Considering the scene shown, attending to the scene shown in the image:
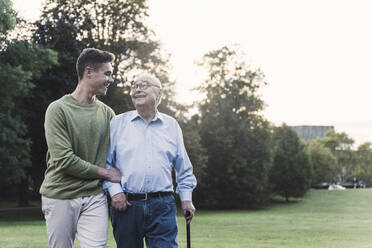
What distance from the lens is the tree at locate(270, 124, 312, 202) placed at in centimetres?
6006

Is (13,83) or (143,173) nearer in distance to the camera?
(143,173)

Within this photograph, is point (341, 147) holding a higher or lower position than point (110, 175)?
higher

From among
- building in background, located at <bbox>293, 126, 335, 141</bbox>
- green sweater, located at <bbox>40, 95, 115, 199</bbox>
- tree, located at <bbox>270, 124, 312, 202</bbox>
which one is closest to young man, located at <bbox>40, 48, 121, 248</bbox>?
green sweater, located at <bbox>40, 95, 115, 199</bbox>

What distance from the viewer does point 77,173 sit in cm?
398

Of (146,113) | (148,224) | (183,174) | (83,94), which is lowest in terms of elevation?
(148,224)

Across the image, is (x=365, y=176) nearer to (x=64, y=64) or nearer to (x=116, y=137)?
(x=64, y=64)

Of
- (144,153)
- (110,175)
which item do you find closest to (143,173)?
(144,153)

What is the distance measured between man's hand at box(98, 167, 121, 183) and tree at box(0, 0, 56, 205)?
21.1 meters

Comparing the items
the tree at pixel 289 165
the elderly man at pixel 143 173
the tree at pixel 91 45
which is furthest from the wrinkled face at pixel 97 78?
the tree at pixel 289 165

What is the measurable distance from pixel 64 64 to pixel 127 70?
531cm

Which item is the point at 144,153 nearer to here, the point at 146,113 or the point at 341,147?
the point at 146,113

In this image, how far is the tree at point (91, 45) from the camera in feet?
91.7

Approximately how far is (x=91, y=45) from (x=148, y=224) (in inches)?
978

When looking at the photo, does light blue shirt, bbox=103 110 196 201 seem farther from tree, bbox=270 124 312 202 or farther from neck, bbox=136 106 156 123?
tree, bbox=270 124 312 202
